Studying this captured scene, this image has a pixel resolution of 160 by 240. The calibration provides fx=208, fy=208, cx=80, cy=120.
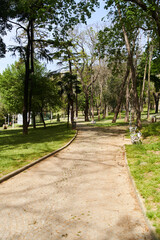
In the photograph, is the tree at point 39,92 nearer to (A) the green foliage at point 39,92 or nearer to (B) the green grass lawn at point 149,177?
(A) the green foliage at point 39,92

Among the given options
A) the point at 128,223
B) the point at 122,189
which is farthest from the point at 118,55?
the point at 128,223

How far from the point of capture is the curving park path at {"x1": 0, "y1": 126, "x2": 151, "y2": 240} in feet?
12.7

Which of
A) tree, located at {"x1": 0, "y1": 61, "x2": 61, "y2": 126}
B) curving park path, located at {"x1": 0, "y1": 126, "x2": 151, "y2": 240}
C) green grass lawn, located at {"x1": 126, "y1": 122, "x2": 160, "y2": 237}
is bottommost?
curving park path, located at {"x1": 0, "y1": 126, "x2": 151, "y2": 240}

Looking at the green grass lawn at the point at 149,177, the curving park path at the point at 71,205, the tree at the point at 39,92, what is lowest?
the curving park path at the point at 71,205

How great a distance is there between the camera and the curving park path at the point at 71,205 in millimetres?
3877

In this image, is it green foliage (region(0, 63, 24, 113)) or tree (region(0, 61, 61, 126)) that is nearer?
tree (region(0, 61, 61, 126))

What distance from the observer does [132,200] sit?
534 centimetres

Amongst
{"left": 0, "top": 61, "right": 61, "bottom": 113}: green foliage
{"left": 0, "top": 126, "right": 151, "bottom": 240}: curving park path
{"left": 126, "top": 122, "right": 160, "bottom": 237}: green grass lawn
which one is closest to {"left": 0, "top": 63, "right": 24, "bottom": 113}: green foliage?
{"left": 0, "top": 61, "right": 61, "bottom": 113}: green foliage

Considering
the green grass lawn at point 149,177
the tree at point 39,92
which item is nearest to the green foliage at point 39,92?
the tree at point 39,92

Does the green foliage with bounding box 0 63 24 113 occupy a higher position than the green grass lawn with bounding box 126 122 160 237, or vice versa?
the green foliage with bounding box 0 63 24 113

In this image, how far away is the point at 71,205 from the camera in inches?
200

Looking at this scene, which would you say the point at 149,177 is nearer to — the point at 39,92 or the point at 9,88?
the point at 39,92

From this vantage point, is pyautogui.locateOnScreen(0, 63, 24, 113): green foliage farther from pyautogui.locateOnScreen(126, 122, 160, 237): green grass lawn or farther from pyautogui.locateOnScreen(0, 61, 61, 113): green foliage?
pyautogui.locateOnScreen(126, 122, 160, 237): green grass lawn

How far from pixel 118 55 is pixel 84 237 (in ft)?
69.0
